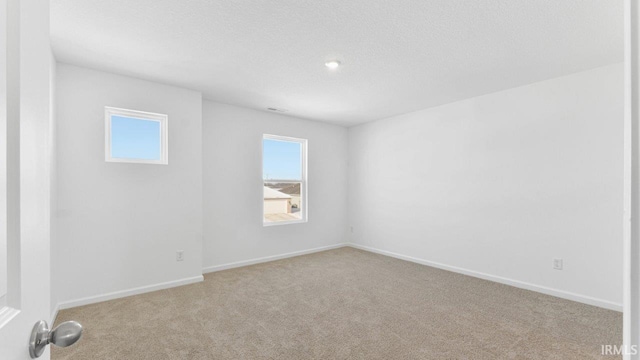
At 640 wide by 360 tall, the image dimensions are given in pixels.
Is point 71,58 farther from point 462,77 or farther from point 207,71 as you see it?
point 462,77

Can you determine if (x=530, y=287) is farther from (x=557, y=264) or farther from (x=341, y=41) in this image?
(x=341, y=41)

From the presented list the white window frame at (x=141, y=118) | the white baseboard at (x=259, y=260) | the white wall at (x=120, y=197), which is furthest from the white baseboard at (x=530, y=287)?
the white window frame at (x=141, y=118)

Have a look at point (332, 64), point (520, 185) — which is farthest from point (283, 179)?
point (520, 185)

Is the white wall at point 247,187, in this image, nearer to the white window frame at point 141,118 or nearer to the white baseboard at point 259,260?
the white baseboard at point 259,260

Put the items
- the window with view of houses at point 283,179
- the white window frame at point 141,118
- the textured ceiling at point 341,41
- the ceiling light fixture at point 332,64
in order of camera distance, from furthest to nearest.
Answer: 1. the window with view of houses at point 283,179
2. the white window frame at point 141,118
3. the ceiling light fixture at point 332,64
4. the textured ceiling at point 341,41

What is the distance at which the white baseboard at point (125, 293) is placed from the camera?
296 centimetres

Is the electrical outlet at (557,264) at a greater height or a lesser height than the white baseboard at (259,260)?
greater

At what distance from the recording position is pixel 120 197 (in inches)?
128

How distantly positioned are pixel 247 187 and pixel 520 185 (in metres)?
A: 3.83

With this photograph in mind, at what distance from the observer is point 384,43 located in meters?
2.53

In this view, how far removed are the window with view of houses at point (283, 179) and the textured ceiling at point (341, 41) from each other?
1509 mm

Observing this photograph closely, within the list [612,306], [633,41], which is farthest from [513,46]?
[612,306]

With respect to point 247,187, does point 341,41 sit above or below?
above

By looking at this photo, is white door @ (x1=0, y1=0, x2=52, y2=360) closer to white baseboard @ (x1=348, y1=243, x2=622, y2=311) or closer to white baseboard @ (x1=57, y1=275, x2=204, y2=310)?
white baseboard @ (x1=57, y1=275, x2=204, y2=310)
